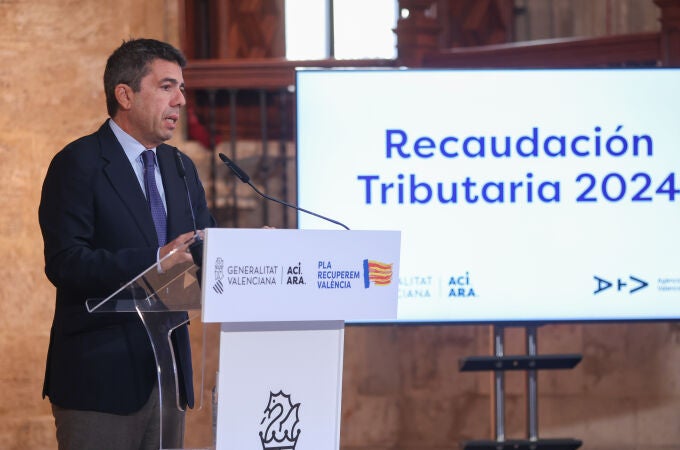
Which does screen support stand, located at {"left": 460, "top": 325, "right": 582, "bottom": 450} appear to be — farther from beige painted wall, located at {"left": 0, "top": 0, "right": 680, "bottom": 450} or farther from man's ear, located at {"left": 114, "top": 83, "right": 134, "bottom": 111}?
man's ear, located at {"left": 114, "top": 83, "right": 134, "bottom": 111}

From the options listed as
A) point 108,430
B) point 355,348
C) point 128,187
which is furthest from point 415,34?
point 108,430

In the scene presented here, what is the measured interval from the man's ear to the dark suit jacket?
12cm

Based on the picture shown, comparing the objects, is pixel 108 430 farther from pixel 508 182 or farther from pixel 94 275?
pixel 508 182

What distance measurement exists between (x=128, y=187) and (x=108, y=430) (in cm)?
64

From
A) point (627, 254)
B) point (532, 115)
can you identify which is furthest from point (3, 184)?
point (627, 254)

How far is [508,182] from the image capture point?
4301 millimetres

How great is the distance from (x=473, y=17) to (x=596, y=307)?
288cm

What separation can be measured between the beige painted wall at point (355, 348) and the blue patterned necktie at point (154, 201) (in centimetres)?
202

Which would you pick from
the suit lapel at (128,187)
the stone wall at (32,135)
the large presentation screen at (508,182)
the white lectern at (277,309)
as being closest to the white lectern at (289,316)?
the white lectern at (277,309)

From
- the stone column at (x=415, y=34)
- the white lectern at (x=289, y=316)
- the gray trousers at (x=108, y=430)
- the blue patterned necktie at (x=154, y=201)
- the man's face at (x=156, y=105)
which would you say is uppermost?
the stone column at (x=415, y=34)

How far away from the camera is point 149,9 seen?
497cm

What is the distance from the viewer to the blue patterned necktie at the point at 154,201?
2.95 meters

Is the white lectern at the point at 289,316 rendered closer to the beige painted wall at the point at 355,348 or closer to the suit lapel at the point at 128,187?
the suit lapel at the point at 128,187

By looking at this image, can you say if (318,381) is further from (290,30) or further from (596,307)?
(290,30)
